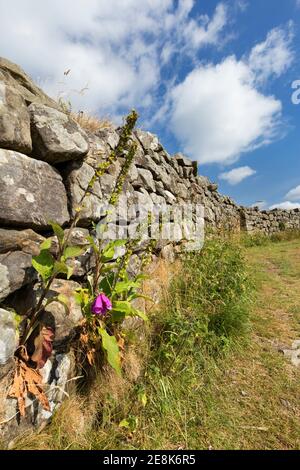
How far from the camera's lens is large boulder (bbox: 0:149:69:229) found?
7.57 feet

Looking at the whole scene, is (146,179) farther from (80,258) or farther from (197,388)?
(197,388)

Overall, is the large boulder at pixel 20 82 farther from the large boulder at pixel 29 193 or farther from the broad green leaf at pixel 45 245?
the broad green leaf at pixel 45 245

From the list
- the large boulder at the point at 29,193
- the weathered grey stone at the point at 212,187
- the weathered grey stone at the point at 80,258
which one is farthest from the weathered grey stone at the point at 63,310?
the weathered grey stone at the point at 212,187

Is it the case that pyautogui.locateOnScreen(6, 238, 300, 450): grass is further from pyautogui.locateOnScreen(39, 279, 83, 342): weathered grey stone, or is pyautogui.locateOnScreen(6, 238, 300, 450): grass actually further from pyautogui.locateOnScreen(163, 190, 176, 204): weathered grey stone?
pyautogui.locateOnScreen(163, 190, 176, 204): weathered grey stone

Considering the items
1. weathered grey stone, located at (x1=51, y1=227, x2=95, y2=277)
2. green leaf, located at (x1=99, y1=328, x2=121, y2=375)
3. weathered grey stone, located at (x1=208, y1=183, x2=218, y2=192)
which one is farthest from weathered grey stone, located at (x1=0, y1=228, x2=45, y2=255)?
weathered grey stone, located at (x1=208, y1=183, x2=218, y2=192)

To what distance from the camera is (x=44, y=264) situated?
2.28m

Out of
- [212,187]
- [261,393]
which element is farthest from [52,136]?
[212,187]

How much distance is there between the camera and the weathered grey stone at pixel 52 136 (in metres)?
2.68

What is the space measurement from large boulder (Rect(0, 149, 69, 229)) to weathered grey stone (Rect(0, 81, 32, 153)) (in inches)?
3.0

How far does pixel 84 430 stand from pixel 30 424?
0.44m

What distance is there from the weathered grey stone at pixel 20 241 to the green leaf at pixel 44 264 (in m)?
0.17

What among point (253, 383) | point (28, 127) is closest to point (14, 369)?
point (28, 127)

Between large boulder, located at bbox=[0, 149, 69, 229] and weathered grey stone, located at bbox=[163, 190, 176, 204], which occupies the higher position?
weathered grey stone, located at bbox=[163, 190, 176, 204]

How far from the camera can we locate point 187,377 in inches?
111
